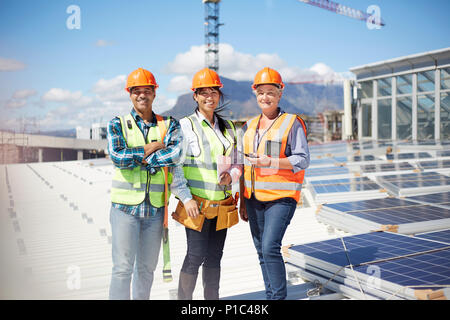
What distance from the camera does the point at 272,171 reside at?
333 cm

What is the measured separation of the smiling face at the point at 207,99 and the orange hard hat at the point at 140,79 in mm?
410

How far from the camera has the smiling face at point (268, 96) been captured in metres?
3.36

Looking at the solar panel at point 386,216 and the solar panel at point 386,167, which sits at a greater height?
the solar panel at point 386,167

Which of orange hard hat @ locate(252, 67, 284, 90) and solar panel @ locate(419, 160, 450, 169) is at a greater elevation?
orange hard hat @ locate(252, 67, 284, 90)

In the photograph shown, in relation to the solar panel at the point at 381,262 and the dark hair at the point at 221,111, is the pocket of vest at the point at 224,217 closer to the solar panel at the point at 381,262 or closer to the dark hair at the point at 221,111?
the dark hair at the point at 221,111

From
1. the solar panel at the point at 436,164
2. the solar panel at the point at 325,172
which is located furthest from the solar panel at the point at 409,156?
the solar panel at the point at 325,172

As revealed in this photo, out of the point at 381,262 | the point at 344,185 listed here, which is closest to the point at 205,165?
the point at 381,262

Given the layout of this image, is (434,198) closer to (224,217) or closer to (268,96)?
(268,96)

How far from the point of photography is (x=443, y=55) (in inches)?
751

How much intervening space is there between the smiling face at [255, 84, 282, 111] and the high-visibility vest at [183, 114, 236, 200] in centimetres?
52

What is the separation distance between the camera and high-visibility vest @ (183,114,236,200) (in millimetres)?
3232

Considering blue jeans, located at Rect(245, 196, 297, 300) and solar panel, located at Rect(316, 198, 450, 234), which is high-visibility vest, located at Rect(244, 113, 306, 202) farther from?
solar panel, located at Rect(316, 198, 450, 234)

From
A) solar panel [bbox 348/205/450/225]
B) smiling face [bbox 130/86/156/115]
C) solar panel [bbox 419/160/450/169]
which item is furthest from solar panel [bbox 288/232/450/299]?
solar panel [bbox 419/160/450/169]
